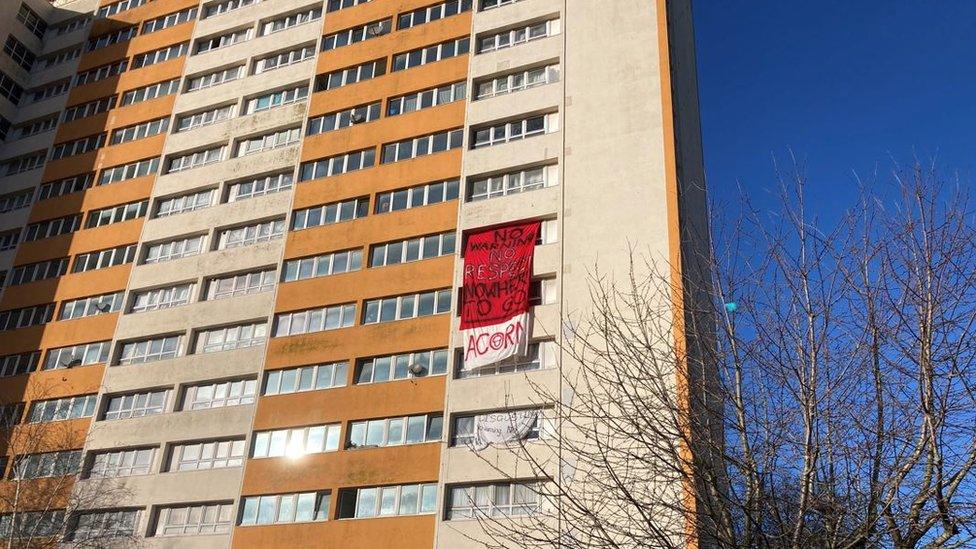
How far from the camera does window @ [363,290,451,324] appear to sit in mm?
37781

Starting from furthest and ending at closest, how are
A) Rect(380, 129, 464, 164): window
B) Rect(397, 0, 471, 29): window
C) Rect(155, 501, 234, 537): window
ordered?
Rect(397, 0, 471, 29): window < Rect(380, 129, 464, 164): window < Rect(155, 501, 234, 537): window

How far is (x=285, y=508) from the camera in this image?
35656 millimetres

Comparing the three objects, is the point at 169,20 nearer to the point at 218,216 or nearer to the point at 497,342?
the point at 218,216

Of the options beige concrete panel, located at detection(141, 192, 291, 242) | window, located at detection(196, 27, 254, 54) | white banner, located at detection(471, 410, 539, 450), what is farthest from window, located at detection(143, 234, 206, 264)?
white banner, located at detection(471, 410, 539, 450)

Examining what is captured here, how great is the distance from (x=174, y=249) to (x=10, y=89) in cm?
2359

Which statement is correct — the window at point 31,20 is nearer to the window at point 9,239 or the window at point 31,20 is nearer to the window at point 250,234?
the window at point 9,239

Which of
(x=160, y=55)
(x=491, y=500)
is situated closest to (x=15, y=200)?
(x=160, y=55)

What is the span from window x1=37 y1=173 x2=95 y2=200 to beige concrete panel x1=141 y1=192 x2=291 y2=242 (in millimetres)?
7689

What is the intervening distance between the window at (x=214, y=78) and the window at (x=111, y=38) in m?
8.60

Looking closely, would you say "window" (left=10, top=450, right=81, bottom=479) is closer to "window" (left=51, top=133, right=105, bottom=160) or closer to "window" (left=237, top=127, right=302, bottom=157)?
"window" (left=237, top=127, right=302, bottom=157)

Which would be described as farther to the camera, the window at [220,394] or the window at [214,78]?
the window at [214,78]

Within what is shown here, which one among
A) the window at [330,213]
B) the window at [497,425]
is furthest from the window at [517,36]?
the window at [497,425]

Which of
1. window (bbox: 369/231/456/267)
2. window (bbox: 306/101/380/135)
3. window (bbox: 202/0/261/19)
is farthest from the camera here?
window (bbox: 202/0/261/19)

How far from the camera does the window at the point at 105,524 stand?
124ft
